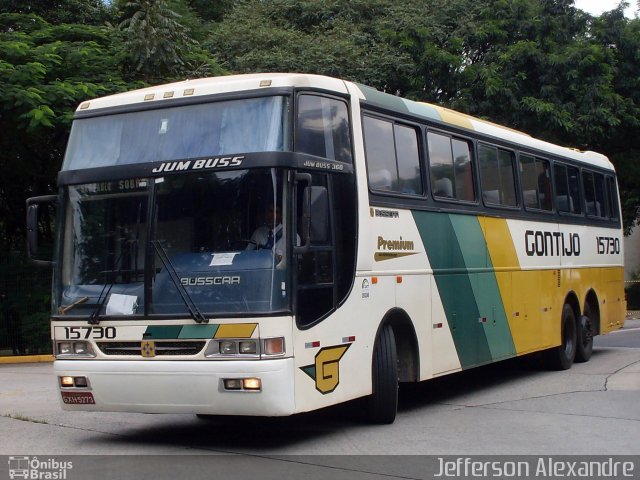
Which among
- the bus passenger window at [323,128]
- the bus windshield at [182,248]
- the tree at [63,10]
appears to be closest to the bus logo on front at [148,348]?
the bus windshield at [182,248]

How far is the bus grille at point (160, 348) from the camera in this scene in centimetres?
855

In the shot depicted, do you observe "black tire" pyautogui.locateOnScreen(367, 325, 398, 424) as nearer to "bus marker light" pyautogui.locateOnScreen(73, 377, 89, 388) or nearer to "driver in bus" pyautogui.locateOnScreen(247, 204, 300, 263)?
"driver in bus" pyautogui.locateOnScreen(247, 204, 300, 263)

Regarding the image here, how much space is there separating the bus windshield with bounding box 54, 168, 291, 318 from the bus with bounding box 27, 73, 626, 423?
13mm

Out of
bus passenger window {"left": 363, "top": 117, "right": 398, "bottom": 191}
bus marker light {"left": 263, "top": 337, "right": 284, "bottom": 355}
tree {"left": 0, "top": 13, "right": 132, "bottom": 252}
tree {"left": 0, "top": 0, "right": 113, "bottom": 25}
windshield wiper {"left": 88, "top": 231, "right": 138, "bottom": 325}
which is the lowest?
bus marker light {"left": 263, "top": 337, "right": 284, "bottom": 355}

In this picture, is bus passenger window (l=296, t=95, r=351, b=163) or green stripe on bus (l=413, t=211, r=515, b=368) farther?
green stripe on bus (l=413, t=211, r=515, b=368)

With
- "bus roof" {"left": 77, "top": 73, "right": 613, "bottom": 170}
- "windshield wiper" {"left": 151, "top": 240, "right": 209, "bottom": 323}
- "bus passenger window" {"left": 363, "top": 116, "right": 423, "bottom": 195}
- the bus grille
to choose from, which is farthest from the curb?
"windshield wiper" {"left": 151, "top": 240, "right": 209, "bottom": 323}

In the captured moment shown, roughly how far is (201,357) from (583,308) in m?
9.99

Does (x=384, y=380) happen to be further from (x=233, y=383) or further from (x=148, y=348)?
(x=148, y=348)

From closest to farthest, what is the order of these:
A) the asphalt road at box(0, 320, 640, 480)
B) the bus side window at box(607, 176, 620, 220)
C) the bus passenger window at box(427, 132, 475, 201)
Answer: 1. the asphalt road at box(0, 320, 640, 480)
2. the bus passenger window at box(427, 132, 475, 201)
3. the bus side window at box(607, 176, 620, 220)

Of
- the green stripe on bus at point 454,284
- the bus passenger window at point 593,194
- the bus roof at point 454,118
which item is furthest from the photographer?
the bus passenger window at point 593,194

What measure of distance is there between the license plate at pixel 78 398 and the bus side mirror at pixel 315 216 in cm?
249

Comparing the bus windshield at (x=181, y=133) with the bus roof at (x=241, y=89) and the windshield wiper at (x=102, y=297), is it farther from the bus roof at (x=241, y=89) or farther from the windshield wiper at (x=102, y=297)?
the windshield wiper at (x=102, y=297)

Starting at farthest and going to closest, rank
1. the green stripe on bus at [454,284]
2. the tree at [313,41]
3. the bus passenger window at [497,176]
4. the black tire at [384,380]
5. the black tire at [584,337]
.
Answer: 1. the tree at [313,41]
2. the black tire at [584,337]
3. the bus passenger window at [497,176]
4. the green stripe on bus at [454,284]
5. the black tire at [384,380]

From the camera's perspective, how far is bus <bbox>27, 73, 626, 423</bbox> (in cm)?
848
